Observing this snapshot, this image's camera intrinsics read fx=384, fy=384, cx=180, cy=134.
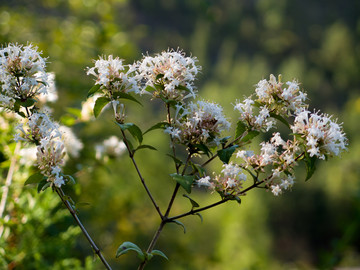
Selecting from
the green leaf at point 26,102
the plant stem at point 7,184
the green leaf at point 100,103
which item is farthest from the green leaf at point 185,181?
the plant stem at point 7,184

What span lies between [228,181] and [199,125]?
0.48 feet

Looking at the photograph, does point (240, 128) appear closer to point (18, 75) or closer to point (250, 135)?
point (250, 135)

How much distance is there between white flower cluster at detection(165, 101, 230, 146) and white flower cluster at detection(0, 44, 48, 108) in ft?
1.09

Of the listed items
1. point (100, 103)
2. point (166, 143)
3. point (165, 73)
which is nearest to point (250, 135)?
point (165, 73)

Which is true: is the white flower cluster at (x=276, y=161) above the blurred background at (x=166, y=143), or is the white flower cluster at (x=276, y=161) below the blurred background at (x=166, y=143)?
below

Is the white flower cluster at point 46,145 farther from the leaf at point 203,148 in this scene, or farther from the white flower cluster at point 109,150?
the white flower cluster at point 109,150

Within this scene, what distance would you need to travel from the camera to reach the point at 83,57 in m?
3.18

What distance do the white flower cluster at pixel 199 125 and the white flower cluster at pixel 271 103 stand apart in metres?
0.05

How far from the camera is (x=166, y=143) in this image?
34.6ft

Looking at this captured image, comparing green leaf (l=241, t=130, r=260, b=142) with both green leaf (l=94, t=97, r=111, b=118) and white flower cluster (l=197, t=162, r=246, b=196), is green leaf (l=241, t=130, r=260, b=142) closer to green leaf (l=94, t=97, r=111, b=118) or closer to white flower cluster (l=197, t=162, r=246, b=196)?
white flower cluster (l=197, t=162, r=246, b=196)

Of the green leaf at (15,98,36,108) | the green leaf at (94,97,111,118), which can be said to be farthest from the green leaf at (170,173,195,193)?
the green leaf at (15,98,36,108)

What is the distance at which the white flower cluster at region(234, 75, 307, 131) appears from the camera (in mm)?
915

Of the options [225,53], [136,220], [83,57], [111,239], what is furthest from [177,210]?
[225,53]

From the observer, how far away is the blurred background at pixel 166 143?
2.11 meters
